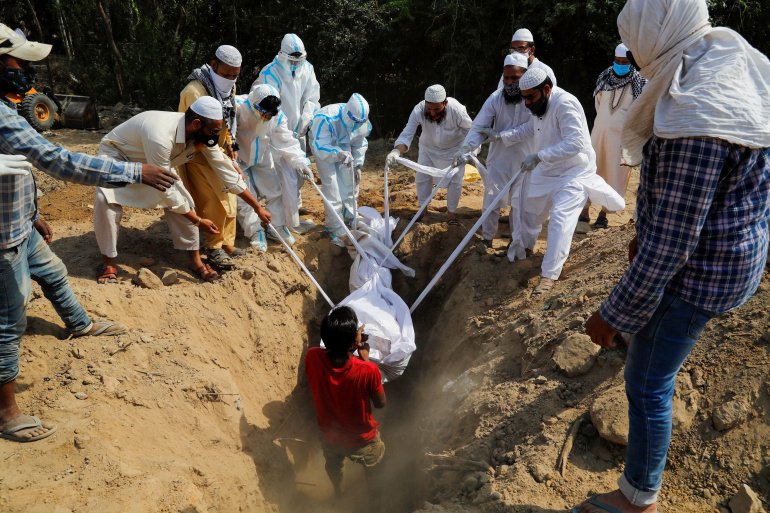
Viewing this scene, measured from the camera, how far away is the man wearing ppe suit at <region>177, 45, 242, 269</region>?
478 centimetres

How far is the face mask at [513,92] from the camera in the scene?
5.18 meters

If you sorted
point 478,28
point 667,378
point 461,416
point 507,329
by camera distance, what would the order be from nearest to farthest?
point 667,378 → point 461,416 → point 507,329 → point 478,28

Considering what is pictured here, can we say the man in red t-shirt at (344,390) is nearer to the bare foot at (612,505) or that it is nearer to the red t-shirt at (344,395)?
the red t-shirt at (344,395)

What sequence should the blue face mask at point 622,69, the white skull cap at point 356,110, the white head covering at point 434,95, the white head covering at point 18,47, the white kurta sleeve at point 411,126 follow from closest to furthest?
the white head covering at point 18,47, the white skull cap at point 356,110, the blue face mask at point 622,69, the white head covering at point 434,95, the white kurta sleeve at point 411,126

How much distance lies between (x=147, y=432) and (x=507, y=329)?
2.41 meters

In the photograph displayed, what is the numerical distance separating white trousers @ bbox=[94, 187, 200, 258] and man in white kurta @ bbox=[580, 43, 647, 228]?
3.84 metres

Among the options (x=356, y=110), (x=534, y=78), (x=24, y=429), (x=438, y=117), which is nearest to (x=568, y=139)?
(x=534, y=78)

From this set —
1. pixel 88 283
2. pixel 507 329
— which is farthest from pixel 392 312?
pixel 88 283

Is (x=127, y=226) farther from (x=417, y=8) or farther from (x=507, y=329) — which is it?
(x=417, y=8)

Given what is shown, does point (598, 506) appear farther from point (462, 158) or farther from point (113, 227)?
point (113, 227)

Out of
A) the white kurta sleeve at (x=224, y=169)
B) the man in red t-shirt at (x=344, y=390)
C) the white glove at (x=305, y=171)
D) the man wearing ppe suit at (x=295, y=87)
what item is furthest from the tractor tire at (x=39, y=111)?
the man in red t-shirt at (x=344, y=390)

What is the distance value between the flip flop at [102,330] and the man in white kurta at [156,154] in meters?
0.86

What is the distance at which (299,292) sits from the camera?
17.4 ft

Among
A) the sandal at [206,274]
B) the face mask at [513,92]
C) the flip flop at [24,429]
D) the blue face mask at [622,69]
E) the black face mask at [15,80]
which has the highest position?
the black face mask at [15,80]
